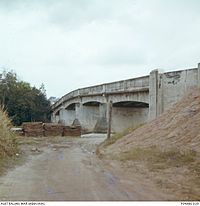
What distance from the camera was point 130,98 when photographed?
39219 mm

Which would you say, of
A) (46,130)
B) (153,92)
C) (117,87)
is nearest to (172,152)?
(153,92)

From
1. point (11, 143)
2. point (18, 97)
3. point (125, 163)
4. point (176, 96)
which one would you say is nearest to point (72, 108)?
point (18, 97)

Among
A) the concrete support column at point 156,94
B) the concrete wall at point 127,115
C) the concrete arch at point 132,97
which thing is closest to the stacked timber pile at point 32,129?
the concrete arch at point 132,97

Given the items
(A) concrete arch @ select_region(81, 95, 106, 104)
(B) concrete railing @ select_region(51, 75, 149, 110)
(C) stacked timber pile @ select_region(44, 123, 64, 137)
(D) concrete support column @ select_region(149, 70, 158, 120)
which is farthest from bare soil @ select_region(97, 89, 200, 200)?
(A) concrete arch @ select_region(81, 95, 106, 104)

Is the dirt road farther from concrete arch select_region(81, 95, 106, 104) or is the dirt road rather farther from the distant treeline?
the distant treeline

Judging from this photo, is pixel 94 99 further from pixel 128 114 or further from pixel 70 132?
pixel 70 132

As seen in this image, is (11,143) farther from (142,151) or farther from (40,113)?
(40,113)

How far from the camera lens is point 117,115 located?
168 ft

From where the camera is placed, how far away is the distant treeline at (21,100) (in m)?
64.6

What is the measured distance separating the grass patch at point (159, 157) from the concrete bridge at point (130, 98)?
873 cm

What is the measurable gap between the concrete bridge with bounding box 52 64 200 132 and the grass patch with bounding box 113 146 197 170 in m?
8.73

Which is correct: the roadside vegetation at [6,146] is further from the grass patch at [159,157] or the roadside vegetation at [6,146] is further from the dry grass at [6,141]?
the grass patch at [159,157]

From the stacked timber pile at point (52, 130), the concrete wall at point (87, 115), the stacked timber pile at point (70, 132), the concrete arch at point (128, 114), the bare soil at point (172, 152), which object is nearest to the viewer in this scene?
the bare soil at point (172, 152)

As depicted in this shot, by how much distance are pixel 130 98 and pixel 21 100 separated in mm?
30193
